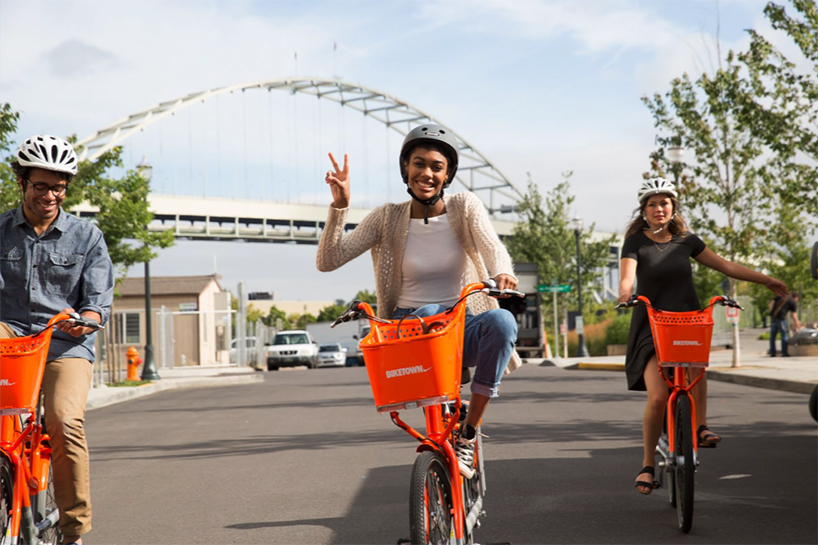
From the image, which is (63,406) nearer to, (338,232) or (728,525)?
(338,232)

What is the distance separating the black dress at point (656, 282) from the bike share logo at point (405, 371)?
270 centimetres

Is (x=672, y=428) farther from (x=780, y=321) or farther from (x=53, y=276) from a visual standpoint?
(x=780, y=321)

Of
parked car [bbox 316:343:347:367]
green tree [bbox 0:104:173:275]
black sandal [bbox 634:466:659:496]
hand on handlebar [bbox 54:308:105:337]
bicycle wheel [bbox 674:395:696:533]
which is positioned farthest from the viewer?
parked car [bbox 316:343:347:367]

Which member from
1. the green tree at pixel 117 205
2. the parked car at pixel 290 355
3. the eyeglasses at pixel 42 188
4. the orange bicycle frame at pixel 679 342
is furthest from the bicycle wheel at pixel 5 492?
the parked car at pixel 290 355

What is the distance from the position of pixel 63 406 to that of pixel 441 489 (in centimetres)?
173

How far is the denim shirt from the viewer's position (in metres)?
4.58

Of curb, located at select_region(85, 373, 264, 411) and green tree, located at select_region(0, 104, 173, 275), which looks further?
green tree, located at select_region(0, 104, 173, 275)

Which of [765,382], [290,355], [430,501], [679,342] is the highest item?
[679,342]

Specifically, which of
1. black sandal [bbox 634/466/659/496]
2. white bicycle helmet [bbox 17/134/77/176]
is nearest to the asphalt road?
black sandal [bbox 634/466/659/496]

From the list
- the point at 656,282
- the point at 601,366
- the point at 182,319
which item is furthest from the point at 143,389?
the point at 182,319

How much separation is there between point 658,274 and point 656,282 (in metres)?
0.05

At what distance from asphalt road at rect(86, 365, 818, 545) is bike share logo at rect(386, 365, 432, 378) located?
6.44 ft

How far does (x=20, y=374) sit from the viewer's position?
13.3 ft

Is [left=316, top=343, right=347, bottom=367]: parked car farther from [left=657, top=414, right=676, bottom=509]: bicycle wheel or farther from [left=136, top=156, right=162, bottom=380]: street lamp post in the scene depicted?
[left=657, top=414, right=676, bottom=509]: bicycle wheel
